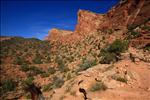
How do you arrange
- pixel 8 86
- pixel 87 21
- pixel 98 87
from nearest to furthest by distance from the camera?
pixel 98 87 → pixel 8 86 → pixel 87 21

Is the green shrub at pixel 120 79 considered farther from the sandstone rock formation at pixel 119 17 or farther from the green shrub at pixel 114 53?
the sandstone rock formation at pixel 119 17

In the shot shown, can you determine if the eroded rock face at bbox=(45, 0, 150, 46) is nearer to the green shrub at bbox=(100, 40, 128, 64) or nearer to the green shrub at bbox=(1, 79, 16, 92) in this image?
the green shrub at bbox=(100, 40, 128, 64)

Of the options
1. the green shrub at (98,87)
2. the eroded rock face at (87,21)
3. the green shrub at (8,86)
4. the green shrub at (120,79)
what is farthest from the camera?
the eroded rock face at (87,21)

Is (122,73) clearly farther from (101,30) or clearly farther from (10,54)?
(10,54)

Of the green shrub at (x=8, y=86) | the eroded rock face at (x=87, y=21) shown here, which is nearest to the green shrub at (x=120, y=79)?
the green shrub at (x=8, y=86)

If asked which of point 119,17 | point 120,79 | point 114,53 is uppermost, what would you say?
point 119,17

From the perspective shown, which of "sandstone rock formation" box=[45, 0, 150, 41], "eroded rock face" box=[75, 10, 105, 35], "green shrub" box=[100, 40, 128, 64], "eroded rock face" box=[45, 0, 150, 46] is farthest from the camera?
"eroded rock face" box=[75, 10, 105, 35]

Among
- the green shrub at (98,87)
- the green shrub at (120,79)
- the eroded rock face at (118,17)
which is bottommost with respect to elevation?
the green shrub at (98,87)

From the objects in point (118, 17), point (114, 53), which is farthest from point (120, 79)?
point (118, 17)

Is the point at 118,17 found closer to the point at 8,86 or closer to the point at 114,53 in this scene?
the point at 114,53

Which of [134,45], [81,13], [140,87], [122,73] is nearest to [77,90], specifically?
[122,73]

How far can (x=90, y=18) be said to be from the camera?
51.6 meters

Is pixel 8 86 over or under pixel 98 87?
under

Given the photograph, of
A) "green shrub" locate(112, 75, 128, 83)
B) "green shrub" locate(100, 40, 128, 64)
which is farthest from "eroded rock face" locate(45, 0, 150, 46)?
"green shrub" locate(112, 75, 128, 83)
